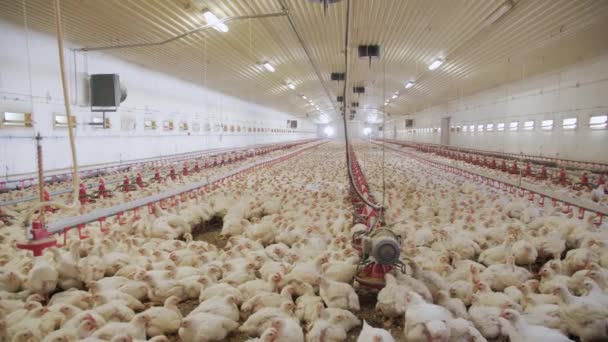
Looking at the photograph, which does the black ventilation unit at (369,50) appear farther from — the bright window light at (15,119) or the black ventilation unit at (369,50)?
the bright window light at (15,119)

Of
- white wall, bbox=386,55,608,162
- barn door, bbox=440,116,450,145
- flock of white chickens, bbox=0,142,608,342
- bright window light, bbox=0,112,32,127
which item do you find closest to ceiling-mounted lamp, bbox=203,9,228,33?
bright window light, bbox=0,112,32,127

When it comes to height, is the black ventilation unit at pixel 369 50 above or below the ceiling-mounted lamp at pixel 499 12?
above

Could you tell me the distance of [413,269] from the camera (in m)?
3.40

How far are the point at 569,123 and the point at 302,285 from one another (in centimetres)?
1407

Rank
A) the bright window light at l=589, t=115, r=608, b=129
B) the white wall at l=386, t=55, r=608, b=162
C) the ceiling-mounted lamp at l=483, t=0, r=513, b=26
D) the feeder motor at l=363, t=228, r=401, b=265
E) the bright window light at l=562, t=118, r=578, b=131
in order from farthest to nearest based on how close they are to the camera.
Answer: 1. the bright window light at l=562, t=118, r=578, b=131
2. the white wall at l=386, t=55, r=608, b=162
3. the bright window light at l=589, t=115, r=608, b=129
4. the ceiling-mounted lamp at l=483, t=0, r=513, b=26
5. the feeder motor at l=363, t=228, r=401, b=265

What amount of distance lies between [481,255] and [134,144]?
1341cm

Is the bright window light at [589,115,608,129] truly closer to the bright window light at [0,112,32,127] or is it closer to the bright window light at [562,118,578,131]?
the bright window light at [562,118,578,131]

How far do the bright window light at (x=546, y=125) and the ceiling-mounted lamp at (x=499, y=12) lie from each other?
6893 millimetres

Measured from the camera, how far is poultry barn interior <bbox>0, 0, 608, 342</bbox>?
288 cm

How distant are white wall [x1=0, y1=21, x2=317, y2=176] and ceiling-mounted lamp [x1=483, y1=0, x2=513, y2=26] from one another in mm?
9640

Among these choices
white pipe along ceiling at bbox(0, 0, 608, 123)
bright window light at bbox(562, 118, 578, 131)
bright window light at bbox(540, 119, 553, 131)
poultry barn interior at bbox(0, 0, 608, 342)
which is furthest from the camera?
bright window light at bbox(540, 119, 553, 131)

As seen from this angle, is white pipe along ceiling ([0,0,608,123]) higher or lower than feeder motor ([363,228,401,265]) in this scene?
higher

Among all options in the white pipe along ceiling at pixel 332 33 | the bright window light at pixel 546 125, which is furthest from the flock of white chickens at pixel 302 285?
the bright window light at pixel 546 125

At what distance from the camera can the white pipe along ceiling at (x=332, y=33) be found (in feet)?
26.9
